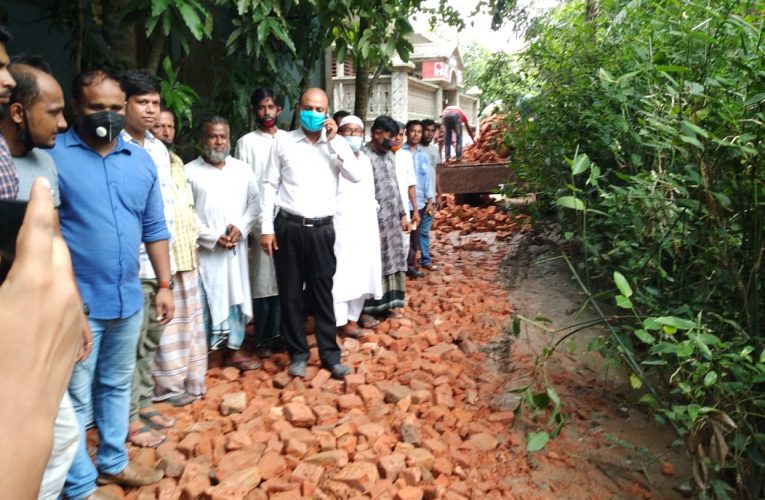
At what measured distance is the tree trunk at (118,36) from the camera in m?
4.07

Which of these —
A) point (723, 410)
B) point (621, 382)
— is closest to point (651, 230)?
point (723, 410)

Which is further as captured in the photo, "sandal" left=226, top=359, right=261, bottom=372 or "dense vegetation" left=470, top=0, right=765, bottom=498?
"sandal" left=226, top=359, right=261, bottom=372

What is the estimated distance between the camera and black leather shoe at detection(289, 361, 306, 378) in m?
3.79

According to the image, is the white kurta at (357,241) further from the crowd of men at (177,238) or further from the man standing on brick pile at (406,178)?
the man standing on brick pile at (406,178)

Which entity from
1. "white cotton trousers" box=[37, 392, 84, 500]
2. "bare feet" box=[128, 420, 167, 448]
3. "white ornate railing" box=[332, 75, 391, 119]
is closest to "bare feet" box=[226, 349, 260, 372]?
"bare feet" box=[128, 420, 167, 448]

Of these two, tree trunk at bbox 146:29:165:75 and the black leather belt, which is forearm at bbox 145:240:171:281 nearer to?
the black leather belt

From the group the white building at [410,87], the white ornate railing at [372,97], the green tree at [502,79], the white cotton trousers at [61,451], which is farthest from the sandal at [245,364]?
the white ornate railing at [372,97]

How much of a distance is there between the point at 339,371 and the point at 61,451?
6.96 ft

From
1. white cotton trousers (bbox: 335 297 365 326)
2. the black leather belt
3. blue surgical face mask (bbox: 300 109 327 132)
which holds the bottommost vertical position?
white cotton trousers (bbox: 335 297 365 326)

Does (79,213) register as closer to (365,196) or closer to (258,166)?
(258,166)

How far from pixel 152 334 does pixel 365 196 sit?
2.07m

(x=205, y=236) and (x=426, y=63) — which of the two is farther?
(x=426, y=63)

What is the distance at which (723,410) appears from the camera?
2.06 metres

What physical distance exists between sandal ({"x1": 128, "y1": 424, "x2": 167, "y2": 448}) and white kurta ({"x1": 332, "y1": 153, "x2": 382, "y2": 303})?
1762mm
